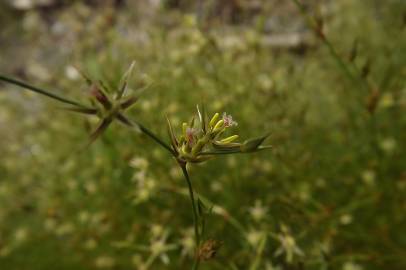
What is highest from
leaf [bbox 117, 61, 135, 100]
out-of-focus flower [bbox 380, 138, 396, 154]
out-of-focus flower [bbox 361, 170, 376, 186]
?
out-of-focus flower [bbox 380, 138, 396, 154]

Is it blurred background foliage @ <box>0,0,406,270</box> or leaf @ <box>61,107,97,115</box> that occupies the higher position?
blurred background foliage @ <box>0,0,406,270</box>

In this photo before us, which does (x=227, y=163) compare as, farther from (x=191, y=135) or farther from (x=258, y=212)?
(x=191, y=135)

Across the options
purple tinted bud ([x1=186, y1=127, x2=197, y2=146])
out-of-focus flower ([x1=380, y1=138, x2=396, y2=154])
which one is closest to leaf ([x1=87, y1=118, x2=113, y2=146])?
purple tinted bud ([x1=186, y1=127, x2=197, y2=146])

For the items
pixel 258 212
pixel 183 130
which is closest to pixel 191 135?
pixel 183 130

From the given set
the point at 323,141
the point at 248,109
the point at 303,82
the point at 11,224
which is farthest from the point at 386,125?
the point at 11,224

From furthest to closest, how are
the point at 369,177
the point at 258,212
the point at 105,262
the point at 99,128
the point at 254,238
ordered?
the point at 105,262
the point at 369,177
the point at 258,212
the point at 254,238
the point at 99,128

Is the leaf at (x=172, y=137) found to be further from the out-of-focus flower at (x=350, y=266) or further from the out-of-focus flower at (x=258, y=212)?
the out-of-focus flower at (x=350, y=266)

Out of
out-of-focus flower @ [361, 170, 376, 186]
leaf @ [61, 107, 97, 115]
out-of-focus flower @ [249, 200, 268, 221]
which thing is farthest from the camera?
out-of-focus flower @ [361, 170, 376, 186]

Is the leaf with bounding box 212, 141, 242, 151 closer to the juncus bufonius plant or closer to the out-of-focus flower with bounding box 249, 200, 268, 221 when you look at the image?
the juncus bufonius plant
